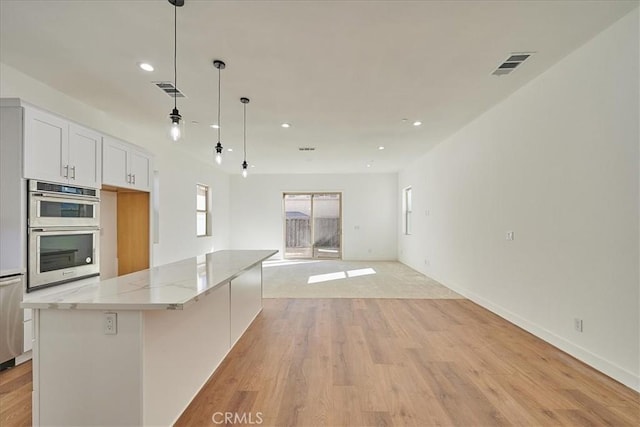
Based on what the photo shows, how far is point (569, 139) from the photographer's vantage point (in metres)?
2.78

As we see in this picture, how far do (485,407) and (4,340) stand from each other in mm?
3684

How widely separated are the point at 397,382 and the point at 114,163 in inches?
150

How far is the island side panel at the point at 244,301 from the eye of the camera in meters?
3.02

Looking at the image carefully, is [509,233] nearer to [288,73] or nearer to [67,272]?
[288,73]

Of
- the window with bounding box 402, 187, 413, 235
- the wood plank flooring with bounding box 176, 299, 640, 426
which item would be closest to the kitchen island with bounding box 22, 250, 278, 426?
the wood plank flooring with bounding box 176, 299, 640, 426

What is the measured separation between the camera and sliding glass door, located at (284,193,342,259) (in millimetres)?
9680

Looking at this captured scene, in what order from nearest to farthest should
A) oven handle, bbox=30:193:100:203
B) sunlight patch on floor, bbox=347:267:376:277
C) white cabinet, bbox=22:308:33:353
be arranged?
white cabinet, bbox=22:308:33:353, oven handle, bbox=30:193:100:203, sunlight patch on floor, bbox=347:267:376:277

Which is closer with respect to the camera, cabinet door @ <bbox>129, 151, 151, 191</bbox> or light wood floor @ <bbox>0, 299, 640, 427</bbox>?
light wood floor @ <bbox>0, 299, 640, 427</bbox>

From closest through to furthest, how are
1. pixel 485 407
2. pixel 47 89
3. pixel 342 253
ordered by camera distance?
pixel 485 407
pixel 47 89
pixel 342 253

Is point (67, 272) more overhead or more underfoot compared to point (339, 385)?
more overhead

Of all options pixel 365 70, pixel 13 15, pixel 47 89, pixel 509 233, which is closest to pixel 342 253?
pixel 509 233

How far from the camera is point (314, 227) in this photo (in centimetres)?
969

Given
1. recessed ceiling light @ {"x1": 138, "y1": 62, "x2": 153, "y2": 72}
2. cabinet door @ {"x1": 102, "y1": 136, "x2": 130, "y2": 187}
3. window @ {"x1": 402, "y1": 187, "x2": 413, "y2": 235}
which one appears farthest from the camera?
window @ {"x1": 402, "y1": 187, "x2": 413, "y2": 235}

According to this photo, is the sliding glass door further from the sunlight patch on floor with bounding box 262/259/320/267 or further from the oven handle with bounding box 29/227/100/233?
the oven handle with bounding box 29/227/100/233
